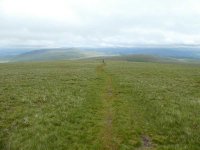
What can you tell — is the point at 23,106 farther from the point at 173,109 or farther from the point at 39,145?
the point at 173,109

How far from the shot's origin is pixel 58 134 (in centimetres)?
1302

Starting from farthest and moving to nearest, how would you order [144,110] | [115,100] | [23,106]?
1. [115,100]
2. [23,106]
3. [144,110]

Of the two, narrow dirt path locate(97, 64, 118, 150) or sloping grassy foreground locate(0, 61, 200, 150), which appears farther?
sloping grassy foreground locate(0, 61, 200, 150)

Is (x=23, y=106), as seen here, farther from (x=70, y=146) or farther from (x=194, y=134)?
(x=194, y=134)

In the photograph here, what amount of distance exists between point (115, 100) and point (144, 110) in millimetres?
3783

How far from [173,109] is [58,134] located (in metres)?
9.37

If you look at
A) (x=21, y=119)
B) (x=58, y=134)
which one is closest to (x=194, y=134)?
(x=58, y=134)

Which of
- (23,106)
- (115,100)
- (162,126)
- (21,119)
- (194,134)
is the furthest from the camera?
(115,100)

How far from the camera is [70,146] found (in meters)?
11.6

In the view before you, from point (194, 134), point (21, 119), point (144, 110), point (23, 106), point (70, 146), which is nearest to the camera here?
point (70, 146)

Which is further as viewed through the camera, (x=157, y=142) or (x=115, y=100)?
(x=115, y=100)

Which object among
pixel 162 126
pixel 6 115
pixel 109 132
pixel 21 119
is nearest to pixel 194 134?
pixel 162 126

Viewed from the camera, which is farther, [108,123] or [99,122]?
[99,122]

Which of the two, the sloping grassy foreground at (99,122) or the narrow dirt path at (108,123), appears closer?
the narrow dirt path at (108,123)
